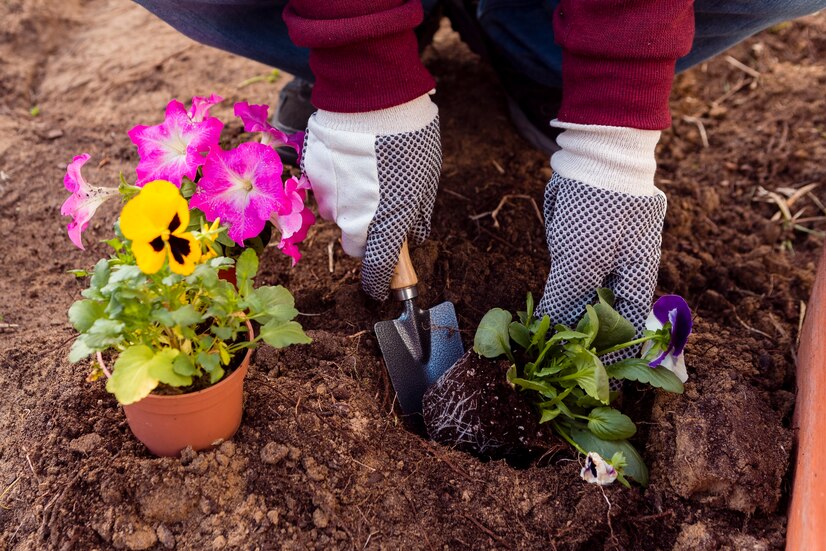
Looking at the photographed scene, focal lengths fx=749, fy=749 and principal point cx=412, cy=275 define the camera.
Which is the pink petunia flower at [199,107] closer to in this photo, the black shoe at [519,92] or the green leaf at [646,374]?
the green leaf at [646,374]

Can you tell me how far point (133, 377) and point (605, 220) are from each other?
98 centimetres

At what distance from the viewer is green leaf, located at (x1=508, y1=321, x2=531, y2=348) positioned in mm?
1622

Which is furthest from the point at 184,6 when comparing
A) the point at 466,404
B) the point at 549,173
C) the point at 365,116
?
the point at 466,404

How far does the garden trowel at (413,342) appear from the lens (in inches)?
70.2

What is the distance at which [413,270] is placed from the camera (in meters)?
1.83

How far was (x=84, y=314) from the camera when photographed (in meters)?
1.25

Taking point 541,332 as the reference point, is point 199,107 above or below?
above

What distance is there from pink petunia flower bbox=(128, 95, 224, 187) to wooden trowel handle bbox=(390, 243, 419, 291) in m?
0.52

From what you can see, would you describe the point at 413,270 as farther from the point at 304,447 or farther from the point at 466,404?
the point at 304,447

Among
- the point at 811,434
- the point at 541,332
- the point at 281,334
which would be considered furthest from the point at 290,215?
the point at 811,434

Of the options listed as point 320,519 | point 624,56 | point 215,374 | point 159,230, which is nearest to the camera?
point 159,230

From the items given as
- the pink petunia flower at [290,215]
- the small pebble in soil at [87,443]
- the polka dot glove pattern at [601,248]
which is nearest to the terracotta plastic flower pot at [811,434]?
the polka dot glove pattern at [601,248]

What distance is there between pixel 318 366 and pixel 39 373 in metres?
0.61

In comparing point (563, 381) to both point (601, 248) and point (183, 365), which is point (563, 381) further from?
point (183, 365)
